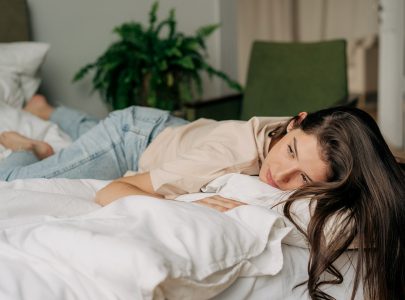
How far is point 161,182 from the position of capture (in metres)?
1.37

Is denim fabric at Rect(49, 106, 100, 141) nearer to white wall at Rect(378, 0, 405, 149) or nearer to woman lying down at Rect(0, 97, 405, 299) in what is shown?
woman lying down at Rect(0, 97, 405, 299)

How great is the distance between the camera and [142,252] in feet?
2.74

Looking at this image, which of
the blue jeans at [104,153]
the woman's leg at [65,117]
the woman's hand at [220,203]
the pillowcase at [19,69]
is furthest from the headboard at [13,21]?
the woman's hand at [220,203]

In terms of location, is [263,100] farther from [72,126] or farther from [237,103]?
[72,126]

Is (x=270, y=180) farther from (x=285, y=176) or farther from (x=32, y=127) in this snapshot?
(x=32, y=127)

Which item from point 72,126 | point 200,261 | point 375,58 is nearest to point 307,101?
point 72,126

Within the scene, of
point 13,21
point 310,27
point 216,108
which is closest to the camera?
point 13,21

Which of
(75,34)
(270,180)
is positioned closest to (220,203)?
(270,180)

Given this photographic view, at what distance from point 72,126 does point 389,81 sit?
1.82 metres

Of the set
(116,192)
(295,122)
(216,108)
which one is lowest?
(216,108)

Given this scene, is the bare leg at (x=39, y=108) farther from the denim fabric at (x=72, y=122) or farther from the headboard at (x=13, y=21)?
the headboard at (x=13, y=21)

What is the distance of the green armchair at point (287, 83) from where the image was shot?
2.54 metres

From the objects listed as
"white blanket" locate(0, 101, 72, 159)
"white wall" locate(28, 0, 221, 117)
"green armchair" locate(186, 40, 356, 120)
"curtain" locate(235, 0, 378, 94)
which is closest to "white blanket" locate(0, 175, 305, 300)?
"white blanket" locate(0, 101, 72, 159)

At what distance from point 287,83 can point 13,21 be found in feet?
4.55
